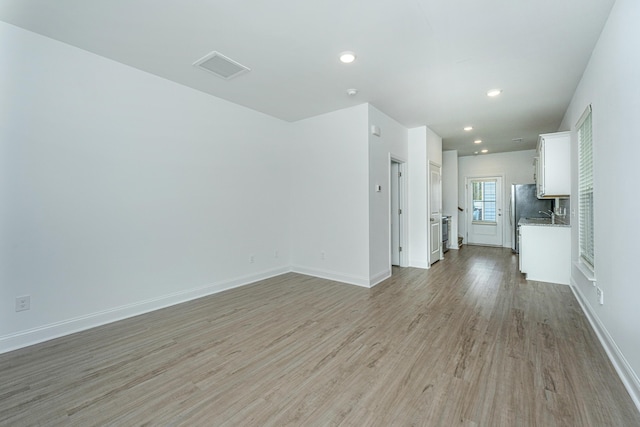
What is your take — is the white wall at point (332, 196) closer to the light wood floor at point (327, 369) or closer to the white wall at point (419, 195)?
the light wood floor at point (327, 369)

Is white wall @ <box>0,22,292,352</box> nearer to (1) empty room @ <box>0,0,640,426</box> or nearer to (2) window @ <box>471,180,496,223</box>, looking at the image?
(1) empty room @ <box>0,0,640,426</box>

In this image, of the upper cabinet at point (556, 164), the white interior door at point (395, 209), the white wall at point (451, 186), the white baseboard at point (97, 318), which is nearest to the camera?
the white baseboard at point (97, 318)

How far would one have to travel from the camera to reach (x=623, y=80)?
1.98 metres

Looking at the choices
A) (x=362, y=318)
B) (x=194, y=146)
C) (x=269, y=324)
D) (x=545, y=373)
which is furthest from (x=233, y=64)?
(x=545, y=373)

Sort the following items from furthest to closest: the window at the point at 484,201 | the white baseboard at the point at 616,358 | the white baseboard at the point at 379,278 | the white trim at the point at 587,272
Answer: the window at the point at 484,201 < the white baseboard at the point at 379,278 < the white trim at the point at 587,272 < the white baseboard at the point at 616,358

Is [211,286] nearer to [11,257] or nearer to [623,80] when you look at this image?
[11,257]

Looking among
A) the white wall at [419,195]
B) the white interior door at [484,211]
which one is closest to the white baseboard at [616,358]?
the white wall at [419,195]

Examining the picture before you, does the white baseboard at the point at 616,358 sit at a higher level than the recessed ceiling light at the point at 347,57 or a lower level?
lower

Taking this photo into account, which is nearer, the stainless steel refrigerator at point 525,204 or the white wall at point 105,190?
the white wall at point 105,190

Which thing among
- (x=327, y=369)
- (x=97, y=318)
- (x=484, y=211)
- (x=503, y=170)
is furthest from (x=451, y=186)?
(x=97, y=318)

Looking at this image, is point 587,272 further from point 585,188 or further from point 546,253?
point 546,253

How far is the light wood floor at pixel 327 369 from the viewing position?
5.46 feet

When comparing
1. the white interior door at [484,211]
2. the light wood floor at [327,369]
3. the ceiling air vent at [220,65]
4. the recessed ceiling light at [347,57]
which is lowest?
the light wood floor at [327,369]

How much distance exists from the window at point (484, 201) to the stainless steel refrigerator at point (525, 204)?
3.51 feet
